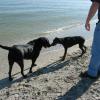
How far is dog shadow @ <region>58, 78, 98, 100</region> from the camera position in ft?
20.9

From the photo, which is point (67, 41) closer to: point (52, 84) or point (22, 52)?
point (22, 52)

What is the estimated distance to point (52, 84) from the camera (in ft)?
23.2

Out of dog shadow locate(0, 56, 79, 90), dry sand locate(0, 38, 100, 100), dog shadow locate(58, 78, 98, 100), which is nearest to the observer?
dog shadow locate(58, 78, 98, 100)

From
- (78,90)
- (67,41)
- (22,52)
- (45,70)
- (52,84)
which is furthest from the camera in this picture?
(67,41)

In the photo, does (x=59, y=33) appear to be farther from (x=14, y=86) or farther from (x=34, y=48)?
(x=14, y=86)

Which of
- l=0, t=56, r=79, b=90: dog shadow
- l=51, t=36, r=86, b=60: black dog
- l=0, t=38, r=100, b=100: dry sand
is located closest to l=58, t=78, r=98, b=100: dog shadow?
l=0, t=38, r=100, b=100: dry sand

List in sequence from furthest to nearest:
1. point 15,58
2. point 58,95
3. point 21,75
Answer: point 21,75 → point 15,58 → point 58,95

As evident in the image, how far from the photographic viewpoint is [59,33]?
15422mm

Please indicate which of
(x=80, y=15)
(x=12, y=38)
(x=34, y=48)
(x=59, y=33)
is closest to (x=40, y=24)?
(x=59, y=33)

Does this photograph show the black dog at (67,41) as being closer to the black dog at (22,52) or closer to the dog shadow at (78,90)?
the black dog at (22,52)

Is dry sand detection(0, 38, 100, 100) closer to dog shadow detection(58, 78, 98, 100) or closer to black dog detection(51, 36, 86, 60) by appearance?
dog shadow detection(58, 78, 98, 100)

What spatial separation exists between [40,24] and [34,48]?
9.49 metres

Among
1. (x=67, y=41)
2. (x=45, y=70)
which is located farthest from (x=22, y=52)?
A: (x=67, y=41)

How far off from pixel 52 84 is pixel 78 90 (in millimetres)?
646
